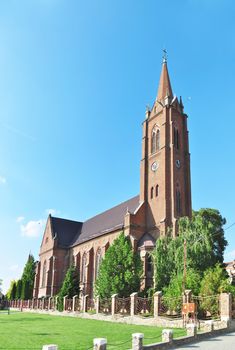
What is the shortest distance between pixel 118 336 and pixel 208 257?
14.7 meters

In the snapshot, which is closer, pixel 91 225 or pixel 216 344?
pixel 216 344

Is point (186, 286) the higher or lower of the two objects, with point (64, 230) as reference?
lower

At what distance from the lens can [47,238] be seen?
5775 cm

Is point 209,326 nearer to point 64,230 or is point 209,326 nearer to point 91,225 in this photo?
point 91,225

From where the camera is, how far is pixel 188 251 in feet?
97.0

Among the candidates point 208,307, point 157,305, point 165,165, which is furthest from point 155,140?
point 208,307

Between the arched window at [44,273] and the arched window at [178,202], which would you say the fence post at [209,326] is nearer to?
the arched window at [178,202]

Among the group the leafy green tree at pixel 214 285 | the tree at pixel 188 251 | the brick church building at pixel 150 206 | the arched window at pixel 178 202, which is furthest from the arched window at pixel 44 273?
the leafy green tree at pixel 214 285

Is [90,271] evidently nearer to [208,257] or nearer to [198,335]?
[208,257]

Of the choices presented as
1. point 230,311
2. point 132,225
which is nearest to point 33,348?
point 230,311

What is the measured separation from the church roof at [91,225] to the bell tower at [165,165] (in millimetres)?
3726

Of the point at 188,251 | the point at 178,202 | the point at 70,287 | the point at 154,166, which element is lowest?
the point at 70,287

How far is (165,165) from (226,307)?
74.5 feet

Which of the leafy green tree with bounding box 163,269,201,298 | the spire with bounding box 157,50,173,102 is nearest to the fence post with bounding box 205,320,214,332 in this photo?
the leafy green tree with bounding box 163,269,201,298
